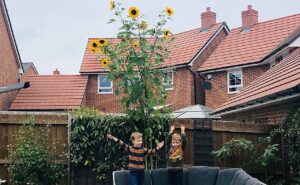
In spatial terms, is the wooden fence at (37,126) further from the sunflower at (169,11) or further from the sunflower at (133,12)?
the sunflower at (169,11)

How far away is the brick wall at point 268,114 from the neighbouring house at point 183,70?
10432 millimetres

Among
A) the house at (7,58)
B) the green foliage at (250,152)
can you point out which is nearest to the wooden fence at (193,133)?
the green foliage at (250,152)

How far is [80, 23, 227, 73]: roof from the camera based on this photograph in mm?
25000

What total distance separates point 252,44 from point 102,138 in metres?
16.4

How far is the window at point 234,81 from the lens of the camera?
2267 centimetres

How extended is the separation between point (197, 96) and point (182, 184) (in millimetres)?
16541

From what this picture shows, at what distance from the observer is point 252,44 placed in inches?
936

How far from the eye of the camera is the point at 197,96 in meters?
24.5

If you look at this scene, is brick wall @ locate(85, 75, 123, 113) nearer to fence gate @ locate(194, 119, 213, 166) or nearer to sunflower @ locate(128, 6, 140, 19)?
fence gate @ locate(194, 119, 213, 166)

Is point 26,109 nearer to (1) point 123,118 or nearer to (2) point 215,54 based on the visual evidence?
(2) point 215,54

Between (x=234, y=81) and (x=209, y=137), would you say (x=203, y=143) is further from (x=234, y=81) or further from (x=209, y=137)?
(x=234, y=81)

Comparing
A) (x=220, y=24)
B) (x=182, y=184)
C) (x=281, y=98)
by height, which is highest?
(x=220, y=24)

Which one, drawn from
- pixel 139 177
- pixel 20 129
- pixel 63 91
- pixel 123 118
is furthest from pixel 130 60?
pixel 63 91

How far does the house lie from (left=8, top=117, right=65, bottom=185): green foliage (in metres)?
12.9
